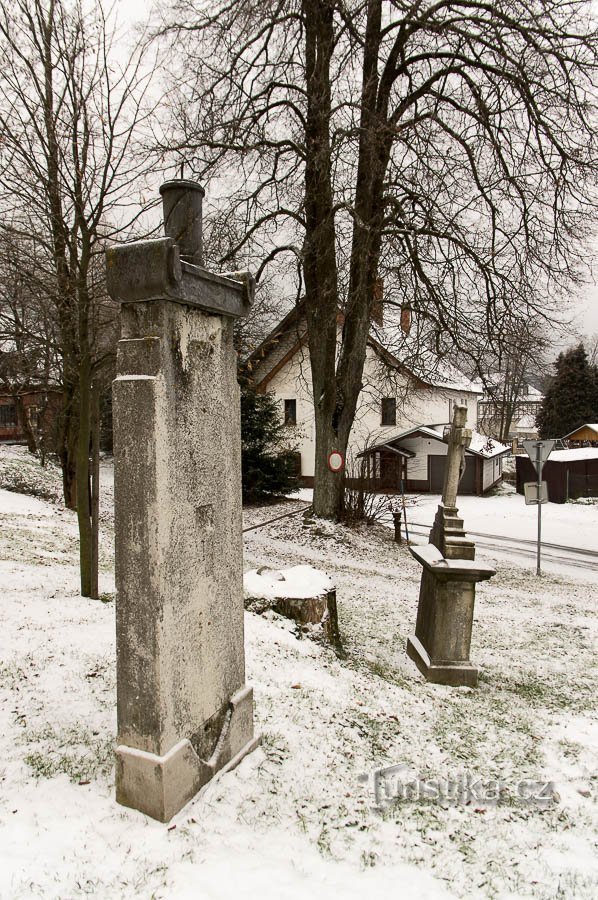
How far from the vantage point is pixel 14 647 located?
4.79 metres

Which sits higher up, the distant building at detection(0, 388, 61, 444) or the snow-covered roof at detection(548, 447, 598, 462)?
the distant building at detection(0, 388, 61, 444)

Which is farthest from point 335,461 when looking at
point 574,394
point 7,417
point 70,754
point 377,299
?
point 7,417

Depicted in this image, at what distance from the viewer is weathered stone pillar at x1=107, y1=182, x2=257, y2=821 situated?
9.43 feet

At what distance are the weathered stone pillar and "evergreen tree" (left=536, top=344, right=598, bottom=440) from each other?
4303cm

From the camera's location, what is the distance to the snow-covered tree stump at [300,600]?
619cm

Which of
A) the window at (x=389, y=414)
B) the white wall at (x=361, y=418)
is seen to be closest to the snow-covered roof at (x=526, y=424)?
the white wall at (x=361, y=418)

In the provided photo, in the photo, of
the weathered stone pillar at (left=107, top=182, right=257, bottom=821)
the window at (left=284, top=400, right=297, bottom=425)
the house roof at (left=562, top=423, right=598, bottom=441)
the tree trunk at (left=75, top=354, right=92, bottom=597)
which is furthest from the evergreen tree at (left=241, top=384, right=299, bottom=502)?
the house roof at (left=562, top=423, right=598, bottom=441)

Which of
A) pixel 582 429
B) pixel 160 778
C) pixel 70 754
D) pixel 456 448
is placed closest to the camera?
pixel 160 778

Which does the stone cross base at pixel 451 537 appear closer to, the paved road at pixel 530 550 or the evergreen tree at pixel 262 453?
the paved road at pixel 530 550

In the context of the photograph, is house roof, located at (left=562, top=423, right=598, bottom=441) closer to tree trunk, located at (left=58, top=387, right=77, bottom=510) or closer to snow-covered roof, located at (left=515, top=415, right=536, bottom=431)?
tree trunk, located at (left=58, top=387, right=77, bottom=510)

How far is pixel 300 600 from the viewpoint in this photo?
6203 millimetres

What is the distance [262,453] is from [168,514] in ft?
61.9

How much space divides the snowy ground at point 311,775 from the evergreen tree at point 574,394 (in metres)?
39.0

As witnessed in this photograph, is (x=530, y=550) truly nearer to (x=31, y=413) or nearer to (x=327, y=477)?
(x=327, y=477)
